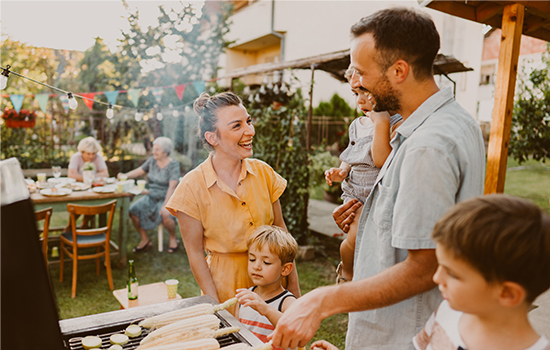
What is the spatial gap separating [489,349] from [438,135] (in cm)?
72

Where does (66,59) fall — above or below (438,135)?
above

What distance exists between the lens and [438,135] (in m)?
1.41

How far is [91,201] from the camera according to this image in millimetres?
5832

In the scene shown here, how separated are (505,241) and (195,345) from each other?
46.6 inches

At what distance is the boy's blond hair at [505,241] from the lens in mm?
1056

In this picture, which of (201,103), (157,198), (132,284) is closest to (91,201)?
(157,198)

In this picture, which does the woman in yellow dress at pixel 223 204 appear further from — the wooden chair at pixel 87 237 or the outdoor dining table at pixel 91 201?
the outdoor dining table at pixel 91 201

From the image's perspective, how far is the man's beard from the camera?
159 centimetres

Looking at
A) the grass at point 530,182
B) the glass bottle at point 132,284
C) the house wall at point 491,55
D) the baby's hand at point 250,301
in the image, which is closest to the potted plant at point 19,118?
the glass bottle at point 132,284

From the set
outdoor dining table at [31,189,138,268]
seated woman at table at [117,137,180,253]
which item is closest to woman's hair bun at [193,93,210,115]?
outdoor dining table at [31,189,138,268]

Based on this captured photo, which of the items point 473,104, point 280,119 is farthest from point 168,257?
point 473,104

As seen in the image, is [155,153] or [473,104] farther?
[473,104]

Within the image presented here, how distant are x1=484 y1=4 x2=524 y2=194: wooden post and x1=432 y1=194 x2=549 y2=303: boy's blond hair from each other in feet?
9.23

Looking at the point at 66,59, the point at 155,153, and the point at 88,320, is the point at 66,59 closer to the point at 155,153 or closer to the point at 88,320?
the point at 155,153
